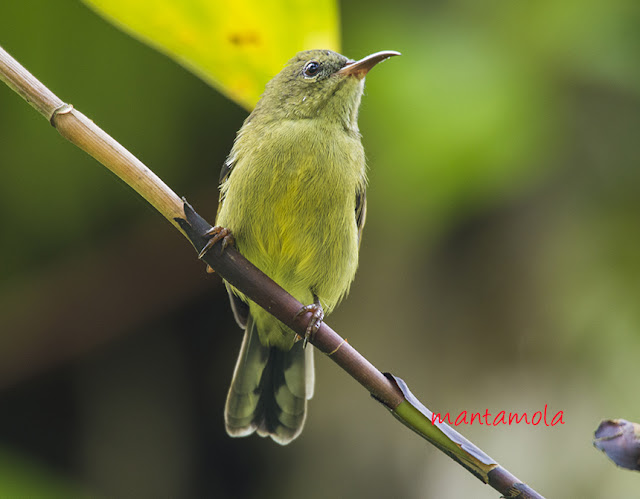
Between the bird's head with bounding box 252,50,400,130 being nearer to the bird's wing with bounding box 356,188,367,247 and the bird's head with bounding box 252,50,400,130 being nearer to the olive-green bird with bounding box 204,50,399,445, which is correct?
the olive-green bird with bounding box 204,50,399,445

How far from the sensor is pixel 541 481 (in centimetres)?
393

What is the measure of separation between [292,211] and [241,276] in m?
1.02

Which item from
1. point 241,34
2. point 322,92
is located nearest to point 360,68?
point 322,92

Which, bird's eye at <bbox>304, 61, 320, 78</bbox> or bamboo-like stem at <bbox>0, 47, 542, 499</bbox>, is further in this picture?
bird's eye at <bbox>304, 61, 320, 78</bbox>

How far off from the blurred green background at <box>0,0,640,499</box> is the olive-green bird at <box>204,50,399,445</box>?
0.83 meters

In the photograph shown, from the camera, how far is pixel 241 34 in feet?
6.38

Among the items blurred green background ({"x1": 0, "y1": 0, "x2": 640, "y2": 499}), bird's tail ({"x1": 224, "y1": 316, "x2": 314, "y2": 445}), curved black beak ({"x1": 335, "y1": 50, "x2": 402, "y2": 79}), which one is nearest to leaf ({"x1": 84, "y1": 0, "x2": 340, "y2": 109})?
curved black beak ({"x1": 335, "y1": 50, "x2": 402, "y2": 79})

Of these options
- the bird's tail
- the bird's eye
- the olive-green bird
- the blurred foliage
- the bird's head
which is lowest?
the blurred foliage

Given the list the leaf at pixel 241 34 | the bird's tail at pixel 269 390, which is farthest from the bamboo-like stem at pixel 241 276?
the bird's tail at pixel 269 390

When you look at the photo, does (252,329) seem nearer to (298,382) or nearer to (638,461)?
(298,382)

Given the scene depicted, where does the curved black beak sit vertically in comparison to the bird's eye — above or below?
below

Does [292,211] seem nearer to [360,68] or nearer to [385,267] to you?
[360,68]

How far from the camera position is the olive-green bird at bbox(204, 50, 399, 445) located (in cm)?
287

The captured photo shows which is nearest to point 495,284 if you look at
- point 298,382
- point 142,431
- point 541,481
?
point 541,481
